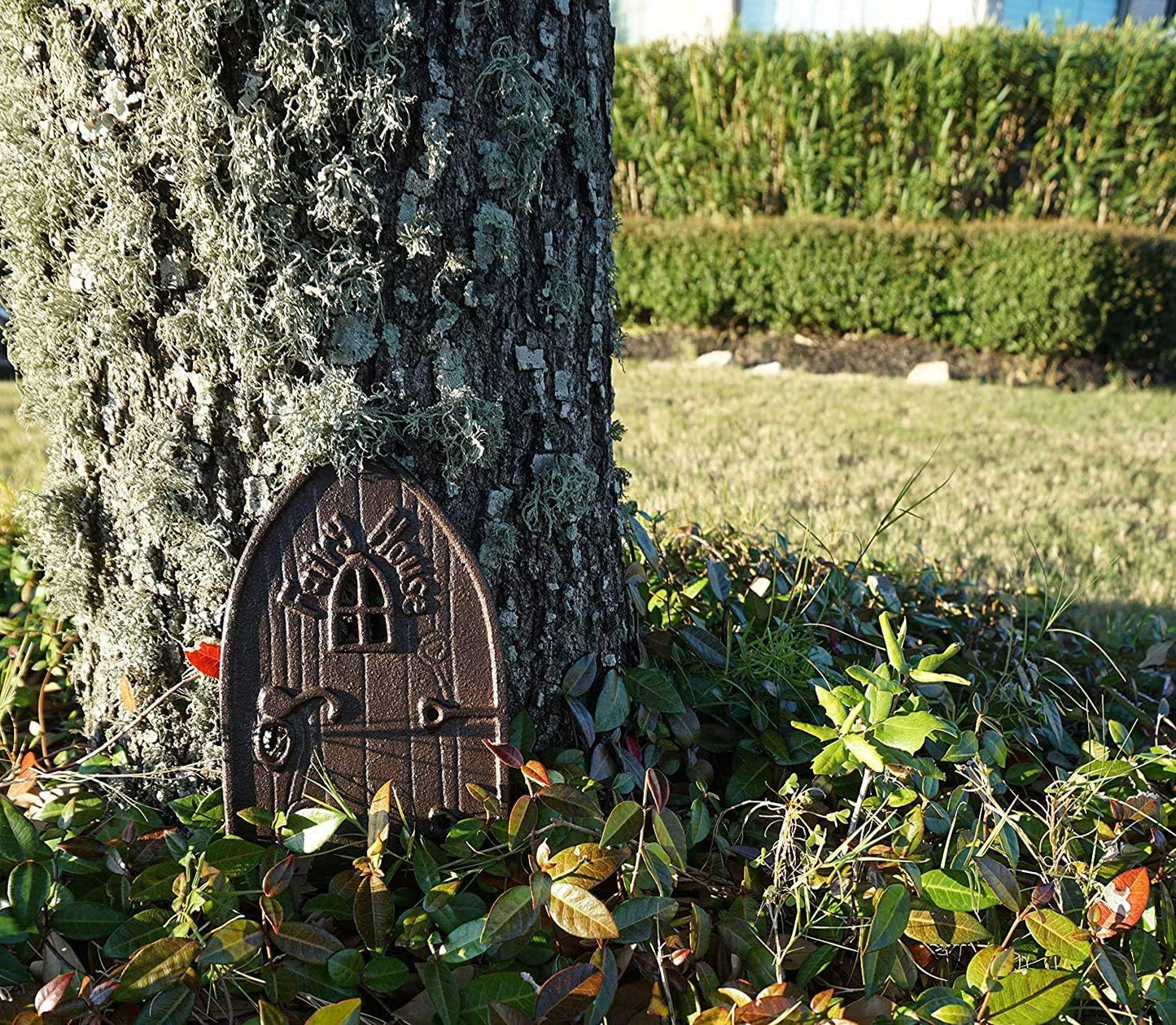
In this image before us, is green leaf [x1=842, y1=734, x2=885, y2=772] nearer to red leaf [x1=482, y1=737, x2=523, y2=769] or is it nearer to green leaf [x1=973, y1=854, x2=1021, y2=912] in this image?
green leaf [x1=973, y1=854, x2=1021, y2=912]

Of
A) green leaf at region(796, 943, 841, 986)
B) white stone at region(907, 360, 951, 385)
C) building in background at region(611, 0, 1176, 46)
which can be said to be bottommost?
white stone at region(907, 360, 951, 385)

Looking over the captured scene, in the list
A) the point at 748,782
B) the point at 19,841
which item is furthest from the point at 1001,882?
the point at 19,841

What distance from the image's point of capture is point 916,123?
27.8 ft

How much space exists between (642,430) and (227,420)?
3.95 m

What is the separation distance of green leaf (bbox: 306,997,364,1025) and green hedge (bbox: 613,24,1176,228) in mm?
8559

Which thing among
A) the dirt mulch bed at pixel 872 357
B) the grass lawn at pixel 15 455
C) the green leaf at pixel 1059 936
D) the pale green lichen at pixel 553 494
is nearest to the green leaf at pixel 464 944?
the pale green lichen at pixel 553 494

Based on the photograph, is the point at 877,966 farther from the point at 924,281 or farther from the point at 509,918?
the point at 924,281

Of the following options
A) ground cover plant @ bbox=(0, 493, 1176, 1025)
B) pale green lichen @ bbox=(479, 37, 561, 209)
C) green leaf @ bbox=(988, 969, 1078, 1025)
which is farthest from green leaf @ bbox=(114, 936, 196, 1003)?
pale green lichen @ bbox=(479, 37, 561, 209)

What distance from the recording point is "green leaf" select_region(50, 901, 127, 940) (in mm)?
1268

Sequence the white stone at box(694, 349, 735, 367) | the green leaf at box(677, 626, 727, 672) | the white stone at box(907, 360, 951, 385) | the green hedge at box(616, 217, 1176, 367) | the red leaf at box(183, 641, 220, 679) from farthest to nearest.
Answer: the white stone at box(694, 349, 735, 367), the white stone at box(907, 360, 951, 385), the green hedge at box(616, 217, 1176, 367), the green leaf at box(677, 626, 727, 672), the red leaf at box(183, 641, 220, 679)

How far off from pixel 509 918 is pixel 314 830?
1.01 ft

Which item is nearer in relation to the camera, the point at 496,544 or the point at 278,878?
the point at 278,878

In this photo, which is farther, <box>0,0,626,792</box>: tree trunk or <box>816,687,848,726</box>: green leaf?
<box>816,687,848,726</box>: green leaf

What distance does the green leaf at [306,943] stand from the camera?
4.00 ft
